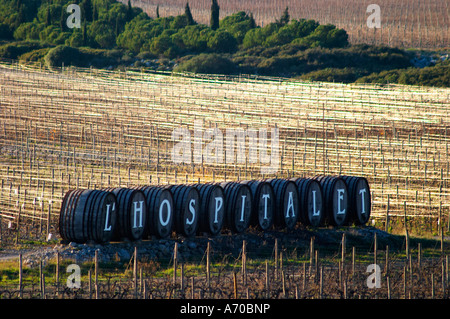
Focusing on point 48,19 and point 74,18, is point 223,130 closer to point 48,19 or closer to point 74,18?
point 74,18

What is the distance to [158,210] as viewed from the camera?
659 inches

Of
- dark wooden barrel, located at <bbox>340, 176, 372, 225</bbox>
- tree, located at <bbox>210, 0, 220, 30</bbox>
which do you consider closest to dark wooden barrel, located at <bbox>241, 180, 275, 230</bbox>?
dark wooden barrel, located at <bbox>340, 176, 372, 225</bbox>

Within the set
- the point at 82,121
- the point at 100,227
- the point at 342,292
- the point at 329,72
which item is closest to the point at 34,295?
the point at 100,227

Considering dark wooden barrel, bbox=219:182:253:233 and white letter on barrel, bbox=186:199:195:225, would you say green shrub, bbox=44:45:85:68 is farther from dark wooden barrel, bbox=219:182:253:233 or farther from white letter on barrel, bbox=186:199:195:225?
white letter on barrel, bbox=186:199:195:225

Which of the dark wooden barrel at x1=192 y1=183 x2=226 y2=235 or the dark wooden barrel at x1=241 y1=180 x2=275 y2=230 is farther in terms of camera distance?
the dark wooden barrel at x1=241 y1=180 x2=275 y2=230

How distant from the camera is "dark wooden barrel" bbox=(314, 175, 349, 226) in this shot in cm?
1975

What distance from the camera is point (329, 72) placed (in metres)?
55.0

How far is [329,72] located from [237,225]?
38170mm

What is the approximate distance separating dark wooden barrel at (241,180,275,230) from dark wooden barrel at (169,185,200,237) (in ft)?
5.16

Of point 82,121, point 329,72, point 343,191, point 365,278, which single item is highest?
point 329,72

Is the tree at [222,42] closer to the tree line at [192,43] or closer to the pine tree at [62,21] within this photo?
the tree line at [192,43]

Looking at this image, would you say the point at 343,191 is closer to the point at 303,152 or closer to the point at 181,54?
the point at 303,152

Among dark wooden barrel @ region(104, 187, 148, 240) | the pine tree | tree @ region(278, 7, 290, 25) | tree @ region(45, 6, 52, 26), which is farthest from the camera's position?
tree @ region(278, 7, 290, 25)

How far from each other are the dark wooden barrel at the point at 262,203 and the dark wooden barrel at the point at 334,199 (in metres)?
1.67
